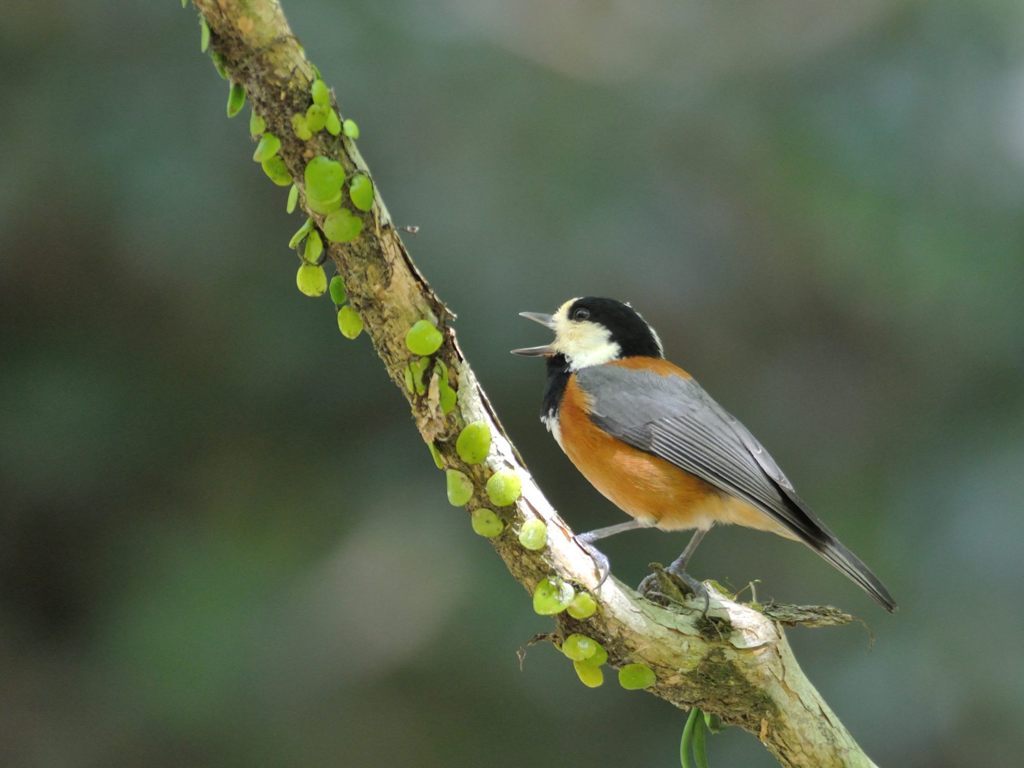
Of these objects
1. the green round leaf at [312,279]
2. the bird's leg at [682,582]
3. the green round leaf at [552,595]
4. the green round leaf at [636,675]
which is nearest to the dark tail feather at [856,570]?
the bird's leg at [682,582]

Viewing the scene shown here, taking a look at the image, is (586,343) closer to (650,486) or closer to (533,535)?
(650,486)

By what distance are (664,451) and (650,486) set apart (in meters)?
0.10

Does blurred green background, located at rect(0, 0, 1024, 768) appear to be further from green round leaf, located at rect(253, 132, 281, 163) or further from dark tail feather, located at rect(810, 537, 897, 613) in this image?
green round leaf, located at rect(253, 132, 281, 163)

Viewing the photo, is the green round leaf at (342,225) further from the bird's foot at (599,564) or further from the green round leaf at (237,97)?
the bird's foot at (599,564)

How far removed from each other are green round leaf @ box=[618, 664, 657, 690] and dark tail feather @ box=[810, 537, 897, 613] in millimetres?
671

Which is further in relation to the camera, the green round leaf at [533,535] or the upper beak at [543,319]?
the upper beak at [543,319]

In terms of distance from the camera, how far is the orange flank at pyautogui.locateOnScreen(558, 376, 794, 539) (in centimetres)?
326

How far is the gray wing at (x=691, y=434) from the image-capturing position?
124 inches

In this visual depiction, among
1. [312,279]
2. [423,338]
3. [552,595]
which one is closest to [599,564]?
[552,595]

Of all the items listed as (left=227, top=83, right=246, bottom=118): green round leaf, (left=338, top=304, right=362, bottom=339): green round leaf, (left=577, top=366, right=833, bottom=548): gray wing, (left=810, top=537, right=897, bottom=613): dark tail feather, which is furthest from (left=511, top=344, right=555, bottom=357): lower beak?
(left=227, top=83, right=246, bottom=118): green round leaf

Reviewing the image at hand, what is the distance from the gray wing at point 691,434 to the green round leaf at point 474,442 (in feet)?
3.84

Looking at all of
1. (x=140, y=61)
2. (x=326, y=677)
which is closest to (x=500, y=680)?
(x=326, y=677)

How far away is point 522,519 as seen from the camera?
2244 mm

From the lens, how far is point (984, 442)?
5727mm
